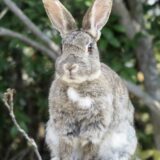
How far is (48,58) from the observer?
8500mm

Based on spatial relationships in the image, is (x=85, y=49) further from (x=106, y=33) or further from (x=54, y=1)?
(x=106, y=33)

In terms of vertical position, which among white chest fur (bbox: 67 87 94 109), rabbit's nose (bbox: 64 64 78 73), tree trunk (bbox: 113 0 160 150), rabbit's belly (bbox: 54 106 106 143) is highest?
rabbit's nose (bbox: 64 64 78 73)

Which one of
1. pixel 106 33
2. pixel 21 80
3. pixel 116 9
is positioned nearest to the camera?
pixel 106 33

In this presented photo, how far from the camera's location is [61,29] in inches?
219

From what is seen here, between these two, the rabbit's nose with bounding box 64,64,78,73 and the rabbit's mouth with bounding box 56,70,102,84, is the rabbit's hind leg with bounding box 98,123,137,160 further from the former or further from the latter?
the rabbit's nose with bounding box 64,64,78,73

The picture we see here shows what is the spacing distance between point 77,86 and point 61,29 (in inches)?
19.1

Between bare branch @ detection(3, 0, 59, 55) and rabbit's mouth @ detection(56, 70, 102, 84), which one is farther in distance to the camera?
bare branch @ detection(3, 0, 59, 55)

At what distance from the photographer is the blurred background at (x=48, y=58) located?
7.64 meters

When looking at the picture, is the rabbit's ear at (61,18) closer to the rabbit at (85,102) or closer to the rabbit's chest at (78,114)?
the rabbit at (85,102)

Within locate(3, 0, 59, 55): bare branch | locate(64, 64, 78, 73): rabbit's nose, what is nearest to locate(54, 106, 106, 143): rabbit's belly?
locate(64, 64, 78, 73): rabbit's nose

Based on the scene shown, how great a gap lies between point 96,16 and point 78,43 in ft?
1.14

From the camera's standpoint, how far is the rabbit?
5328mm

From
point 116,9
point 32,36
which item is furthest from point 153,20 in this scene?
point 32,36

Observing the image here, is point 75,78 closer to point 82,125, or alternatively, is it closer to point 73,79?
point 73,79
